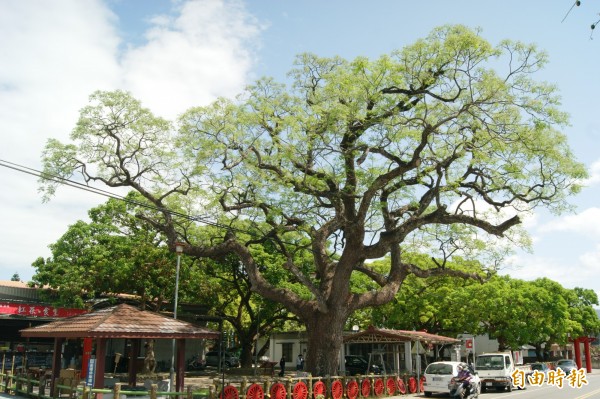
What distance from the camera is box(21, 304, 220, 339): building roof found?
15627 millimetres

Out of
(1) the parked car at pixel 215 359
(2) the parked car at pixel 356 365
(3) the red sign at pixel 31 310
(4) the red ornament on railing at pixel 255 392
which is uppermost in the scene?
(3) the red sign at pixel 31 310

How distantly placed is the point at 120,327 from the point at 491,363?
1923 cm

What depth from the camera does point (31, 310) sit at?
95.7 ft

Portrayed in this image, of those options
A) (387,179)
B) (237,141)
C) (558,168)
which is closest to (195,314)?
(237,141)

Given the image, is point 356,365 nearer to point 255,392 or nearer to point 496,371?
point 496,371

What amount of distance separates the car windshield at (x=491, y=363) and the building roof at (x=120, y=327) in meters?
15.3

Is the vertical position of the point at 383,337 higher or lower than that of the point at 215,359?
higher

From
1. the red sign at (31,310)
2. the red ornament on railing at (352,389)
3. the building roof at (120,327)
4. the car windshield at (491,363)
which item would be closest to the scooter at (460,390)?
the red ornament on railing at (352,389)

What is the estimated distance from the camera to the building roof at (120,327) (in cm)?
1563

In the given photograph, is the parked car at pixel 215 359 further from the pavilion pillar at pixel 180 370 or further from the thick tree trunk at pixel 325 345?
the pavilion pillar at pixel 180 370

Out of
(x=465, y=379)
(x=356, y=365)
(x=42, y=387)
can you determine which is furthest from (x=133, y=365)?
(x=356, y=365)

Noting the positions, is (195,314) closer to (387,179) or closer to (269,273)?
(269,273)

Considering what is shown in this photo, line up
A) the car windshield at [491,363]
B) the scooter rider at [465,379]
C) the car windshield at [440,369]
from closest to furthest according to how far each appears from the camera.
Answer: the scooter rider at [465,379] < the car windshield at [440,369] < the car windshield at [491,363]

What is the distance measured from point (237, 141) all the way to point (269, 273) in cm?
1125
